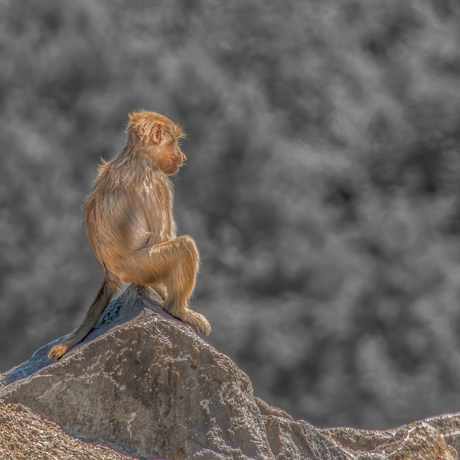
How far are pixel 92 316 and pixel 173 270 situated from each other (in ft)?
4.14

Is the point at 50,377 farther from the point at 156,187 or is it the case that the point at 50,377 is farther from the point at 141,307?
the point at 156,187

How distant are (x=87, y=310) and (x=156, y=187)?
1.86 metres

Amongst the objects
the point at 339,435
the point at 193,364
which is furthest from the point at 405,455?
the point at 193,364

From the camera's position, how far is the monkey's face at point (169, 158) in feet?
30.2

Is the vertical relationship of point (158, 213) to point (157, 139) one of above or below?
below

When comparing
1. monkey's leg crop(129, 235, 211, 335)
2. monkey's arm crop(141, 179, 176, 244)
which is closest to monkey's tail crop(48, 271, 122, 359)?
monkey's leg crop(129, 235, 211, 335)

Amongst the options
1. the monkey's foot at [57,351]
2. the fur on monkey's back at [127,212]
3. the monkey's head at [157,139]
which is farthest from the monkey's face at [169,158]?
the monkey's foot at [57,351]

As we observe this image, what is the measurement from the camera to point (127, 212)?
850 centimetres

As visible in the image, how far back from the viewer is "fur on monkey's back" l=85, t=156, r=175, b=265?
27.9ft

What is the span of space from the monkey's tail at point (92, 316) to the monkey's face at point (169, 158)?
1.70m

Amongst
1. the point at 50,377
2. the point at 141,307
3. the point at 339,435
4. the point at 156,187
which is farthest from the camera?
the point at 339,435

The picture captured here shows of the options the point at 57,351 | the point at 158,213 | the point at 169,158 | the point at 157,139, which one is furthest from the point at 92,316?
the point at 157,139

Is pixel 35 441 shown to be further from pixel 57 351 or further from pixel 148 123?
pixel 148 123

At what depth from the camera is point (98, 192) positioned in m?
8.84
